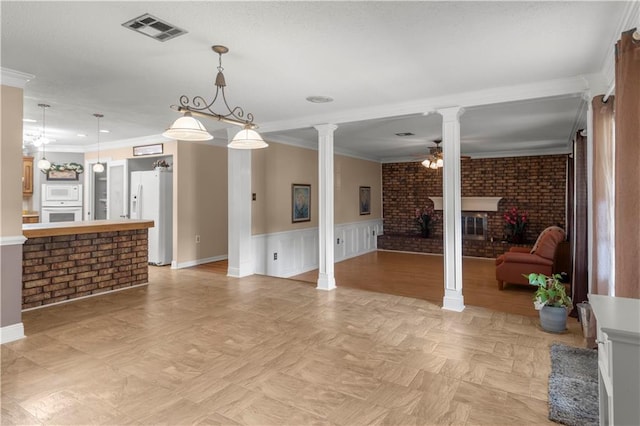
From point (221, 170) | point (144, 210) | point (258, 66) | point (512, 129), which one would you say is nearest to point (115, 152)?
point (144, 210)

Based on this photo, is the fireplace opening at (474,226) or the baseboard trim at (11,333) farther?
Result: the fireplace opening at (474,226)

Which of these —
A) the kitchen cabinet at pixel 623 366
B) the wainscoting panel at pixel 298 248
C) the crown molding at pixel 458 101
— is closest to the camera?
the kitchen cabinet at pixel 623 366

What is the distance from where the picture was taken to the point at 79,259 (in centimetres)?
467

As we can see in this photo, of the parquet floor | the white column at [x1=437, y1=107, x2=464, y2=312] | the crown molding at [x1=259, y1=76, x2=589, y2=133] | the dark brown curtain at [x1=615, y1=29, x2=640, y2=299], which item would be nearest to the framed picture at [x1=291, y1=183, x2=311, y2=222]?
the crown molding at [x1=259, y1=76, x2=589, y2=133]

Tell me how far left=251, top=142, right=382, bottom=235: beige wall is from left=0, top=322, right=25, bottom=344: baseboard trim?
342 centimetres

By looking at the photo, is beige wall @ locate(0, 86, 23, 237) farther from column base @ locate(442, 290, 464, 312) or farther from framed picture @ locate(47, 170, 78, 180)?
framed picture @ locate(47, 170, 78, 180)

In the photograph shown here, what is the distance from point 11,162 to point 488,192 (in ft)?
29.3

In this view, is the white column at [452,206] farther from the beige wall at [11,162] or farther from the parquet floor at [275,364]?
the beige wall at [11,162]

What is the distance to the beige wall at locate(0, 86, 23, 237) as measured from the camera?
3.20 meters

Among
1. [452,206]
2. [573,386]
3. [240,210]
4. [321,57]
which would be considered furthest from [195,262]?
[573,386]

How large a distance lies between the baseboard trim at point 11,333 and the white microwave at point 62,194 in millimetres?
5753

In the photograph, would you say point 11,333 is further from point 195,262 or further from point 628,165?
point 628,165

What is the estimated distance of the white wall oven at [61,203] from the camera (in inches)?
314

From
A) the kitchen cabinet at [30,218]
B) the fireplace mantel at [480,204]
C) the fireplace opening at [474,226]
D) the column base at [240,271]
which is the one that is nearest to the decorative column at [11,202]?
the column base at [240,271]
